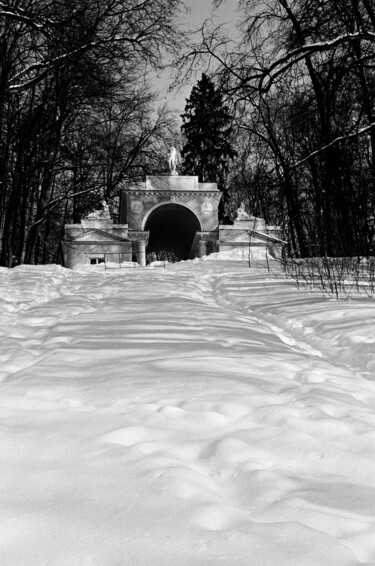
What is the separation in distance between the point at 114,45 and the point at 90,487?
12620mm

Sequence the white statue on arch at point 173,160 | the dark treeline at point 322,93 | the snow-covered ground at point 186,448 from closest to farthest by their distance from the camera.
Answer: the snow-covered ground at point 186,448 < the dark treeline at point 322,93 < the white statue on arch at point 173,160

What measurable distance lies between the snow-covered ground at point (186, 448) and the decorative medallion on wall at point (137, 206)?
85.0 feet

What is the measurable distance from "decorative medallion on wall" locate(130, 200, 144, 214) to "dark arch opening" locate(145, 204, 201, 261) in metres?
0.95

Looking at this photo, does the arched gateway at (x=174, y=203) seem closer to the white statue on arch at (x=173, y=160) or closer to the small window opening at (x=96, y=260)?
the white statue on arch at (x=173, y=160)

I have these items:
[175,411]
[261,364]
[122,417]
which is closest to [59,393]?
[122,417]

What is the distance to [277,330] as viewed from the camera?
5.93 metres

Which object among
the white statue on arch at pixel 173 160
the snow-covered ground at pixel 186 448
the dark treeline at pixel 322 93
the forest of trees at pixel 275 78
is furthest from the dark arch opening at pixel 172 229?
the snow-covered ground at pixel 186 448

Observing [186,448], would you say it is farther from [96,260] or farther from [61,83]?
[96,260]

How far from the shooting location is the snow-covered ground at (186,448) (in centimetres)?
142

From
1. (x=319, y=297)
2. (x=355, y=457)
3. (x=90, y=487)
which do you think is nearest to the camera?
(x=90, y=487)

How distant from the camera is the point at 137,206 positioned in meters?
30.5

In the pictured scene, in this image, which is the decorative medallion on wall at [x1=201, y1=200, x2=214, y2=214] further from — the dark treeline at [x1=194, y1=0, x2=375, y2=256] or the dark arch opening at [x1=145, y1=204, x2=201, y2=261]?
the dark treeline at [x1=194, y1=0, x2=375, y2=256]

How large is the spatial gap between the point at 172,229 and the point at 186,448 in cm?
3480

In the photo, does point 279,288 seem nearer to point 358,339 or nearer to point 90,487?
point 358,339
